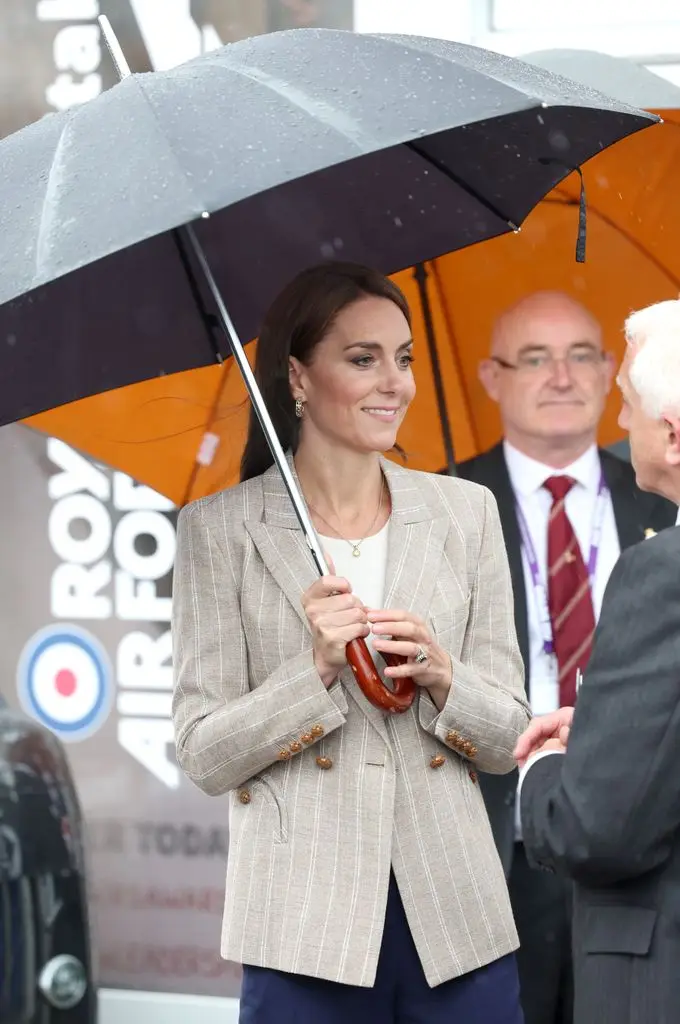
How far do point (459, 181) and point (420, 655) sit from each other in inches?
42.8

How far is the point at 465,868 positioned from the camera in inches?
102

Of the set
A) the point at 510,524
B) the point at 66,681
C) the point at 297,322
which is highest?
the point at 297,322

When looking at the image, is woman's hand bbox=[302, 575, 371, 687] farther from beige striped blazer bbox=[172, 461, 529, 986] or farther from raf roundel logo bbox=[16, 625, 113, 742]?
raf roundel logo bbox=[16, 625, 113, 742]

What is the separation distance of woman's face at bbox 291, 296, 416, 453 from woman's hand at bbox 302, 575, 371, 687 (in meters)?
0.43

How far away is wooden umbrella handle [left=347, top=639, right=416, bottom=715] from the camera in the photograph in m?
2.36

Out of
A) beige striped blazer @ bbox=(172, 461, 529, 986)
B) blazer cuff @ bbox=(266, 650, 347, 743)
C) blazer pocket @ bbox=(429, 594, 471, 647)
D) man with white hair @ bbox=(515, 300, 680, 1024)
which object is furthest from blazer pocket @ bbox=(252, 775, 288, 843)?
man with white hair @ bbox=(515, 300, 680, 1024)

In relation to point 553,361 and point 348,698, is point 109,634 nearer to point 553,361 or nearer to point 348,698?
point 553,361

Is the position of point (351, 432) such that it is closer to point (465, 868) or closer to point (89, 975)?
point (465, 868)

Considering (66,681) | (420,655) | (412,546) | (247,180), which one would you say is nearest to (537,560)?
(412,546)

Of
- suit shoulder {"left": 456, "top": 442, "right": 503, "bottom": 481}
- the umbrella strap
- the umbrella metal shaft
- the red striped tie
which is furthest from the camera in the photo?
suit shoulder {"left": 456, "top": 442, "right": 503, "bottom": 481}

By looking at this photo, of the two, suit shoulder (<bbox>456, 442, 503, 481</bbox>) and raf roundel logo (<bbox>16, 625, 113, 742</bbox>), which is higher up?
suit shoulder (<bbox>456, 442, 503, 481</bbox>)

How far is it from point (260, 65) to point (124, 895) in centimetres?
335

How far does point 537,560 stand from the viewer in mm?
3869

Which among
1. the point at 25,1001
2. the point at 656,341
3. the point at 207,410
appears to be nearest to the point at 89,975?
the point at 25,1001
